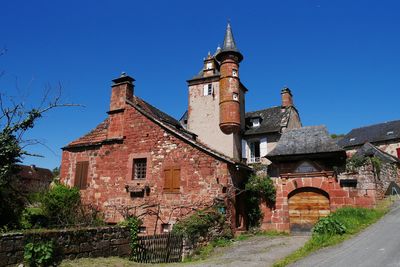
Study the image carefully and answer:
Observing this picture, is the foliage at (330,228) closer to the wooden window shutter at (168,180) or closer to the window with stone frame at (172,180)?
the window with stone frame at (172,180)

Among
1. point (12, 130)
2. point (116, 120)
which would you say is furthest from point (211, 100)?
point (12, 130)

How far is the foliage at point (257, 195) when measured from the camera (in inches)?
624

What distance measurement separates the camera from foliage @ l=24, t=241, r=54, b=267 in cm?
764

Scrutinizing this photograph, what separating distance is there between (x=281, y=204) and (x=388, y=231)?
604 centimetres

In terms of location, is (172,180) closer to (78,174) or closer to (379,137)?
(78,174)

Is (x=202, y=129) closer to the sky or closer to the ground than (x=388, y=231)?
closer to the sky

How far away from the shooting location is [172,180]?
51.2 feet

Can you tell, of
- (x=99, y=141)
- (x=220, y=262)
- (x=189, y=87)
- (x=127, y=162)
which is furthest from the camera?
(x=189, y=87)

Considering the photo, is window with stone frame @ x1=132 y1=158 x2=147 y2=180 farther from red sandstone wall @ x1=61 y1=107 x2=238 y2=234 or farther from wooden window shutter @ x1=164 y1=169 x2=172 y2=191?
wooden window shutter @ x1=164 y1=169 x2=172 y2=191

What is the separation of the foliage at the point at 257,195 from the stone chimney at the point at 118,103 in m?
7.37

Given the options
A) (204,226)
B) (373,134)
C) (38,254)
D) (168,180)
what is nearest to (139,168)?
(168,180)

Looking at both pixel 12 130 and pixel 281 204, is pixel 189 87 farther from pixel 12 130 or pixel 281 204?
pixel 12 130

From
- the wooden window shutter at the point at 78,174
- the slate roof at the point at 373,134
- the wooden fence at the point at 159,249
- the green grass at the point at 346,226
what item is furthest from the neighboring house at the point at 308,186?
the slate roof at the point at 373,134

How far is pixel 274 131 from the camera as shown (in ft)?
79.6
